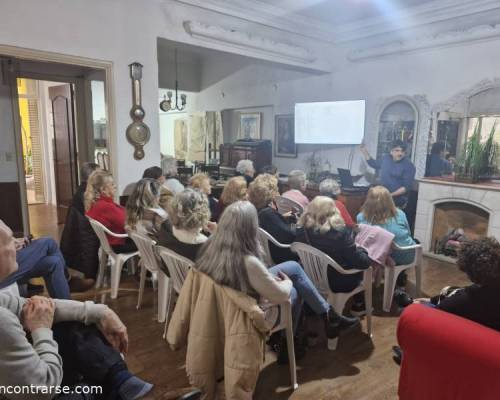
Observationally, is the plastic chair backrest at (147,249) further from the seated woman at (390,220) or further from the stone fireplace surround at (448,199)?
the stone fireplace surround at (448,199)

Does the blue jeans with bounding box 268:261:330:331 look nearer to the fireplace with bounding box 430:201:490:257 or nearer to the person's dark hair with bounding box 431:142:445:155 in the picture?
the fireplace with bounding box 430:201:490:257

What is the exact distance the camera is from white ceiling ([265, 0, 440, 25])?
14.5 ft

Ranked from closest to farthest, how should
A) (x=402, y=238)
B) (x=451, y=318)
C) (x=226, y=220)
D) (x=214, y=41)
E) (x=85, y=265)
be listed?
(x=451, y=318) → (x=226, y=220) → (x=402, y=238) → (x=85, y=265) → (x=214, y=41)

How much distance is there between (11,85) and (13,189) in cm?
126

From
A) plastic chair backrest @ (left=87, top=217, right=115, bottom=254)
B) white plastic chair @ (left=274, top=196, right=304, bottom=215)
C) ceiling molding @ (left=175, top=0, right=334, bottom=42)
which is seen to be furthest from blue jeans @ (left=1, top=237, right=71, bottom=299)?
ceiling molding @ (left=175, top=0, right=334, bottom=42)

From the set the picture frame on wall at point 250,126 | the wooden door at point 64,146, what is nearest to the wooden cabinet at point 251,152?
the picture frame on wall at point 250,126

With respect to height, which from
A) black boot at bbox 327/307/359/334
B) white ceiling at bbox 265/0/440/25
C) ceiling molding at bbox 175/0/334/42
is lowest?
black boot at bbox 327/307/359/334

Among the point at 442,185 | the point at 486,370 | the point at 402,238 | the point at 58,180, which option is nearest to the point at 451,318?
the point at 486,370

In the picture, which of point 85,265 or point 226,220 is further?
point 85,265

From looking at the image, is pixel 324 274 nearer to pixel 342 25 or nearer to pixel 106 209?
pixel 106 209

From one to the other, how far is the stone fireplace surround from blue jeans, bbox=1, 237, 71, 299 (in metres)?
4.07

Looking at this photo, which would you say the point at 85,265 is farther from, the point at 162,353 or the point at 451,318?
the point at 451,318

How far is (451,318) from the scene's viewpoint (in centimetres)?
136

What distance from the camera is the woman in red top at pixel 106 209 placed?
10.1 feet
